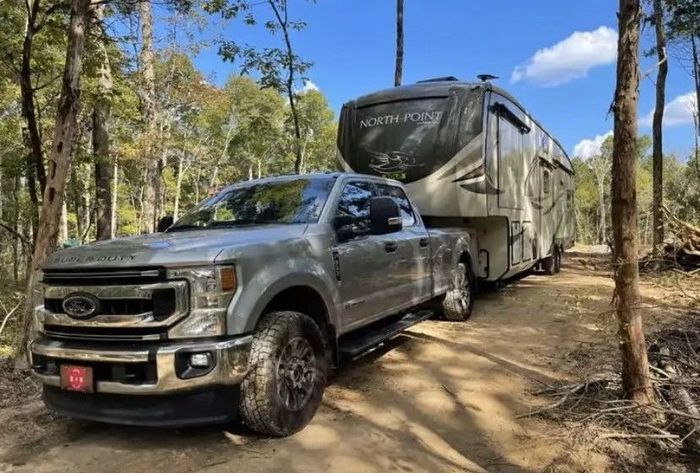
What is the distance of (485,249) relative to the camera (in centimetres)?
973

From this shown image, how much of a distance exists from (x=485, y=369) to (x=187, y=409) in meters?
3.37

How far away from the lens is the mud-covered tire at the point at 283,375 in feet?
12.7

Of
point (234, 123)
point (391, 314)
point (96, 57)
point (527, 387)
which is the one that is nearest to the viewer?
point (527, 387)

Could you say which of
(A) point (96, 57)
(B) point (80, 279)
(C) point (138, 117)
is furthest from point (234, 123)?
(B) point (80, 279)

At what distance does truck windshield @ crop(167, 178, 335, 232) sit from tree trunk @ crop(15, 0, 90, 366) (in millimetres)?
1725

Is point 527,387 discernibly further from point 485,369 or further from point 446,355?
point 446,355

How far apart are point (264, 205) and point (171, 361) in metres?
2.09

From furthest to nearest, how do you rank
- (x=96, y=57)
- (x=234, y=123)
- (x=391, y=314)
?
(x=234, y=123)
(x=96, y=57)
(x=391, y=314)

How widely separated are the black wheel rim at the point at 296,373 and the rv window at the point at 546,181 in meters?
9.69

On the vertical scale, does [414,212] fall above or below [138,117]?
below

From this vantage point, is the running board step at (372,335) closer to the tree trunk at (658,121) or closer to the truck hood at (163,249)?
the truck hood at (163,249)

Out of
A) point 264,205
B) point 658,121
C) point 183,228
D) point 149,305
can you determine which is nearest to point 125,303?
point 149,305

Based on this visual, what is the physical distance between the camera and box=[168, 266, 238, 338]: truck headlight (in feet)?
12.1

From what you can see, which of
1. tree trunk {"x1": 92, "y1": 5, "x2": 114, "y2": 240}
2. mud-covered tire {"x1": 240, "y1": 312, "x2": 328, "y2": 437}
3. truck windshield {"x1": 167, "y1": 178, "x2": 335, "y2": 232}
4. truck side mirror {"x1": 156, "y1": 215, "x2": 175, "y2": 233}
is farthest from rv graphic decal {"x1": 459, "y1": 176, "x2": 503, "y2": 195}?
tree trunk {"x1": 92, "y1": 5, "x2": 114, "y2": 240}
